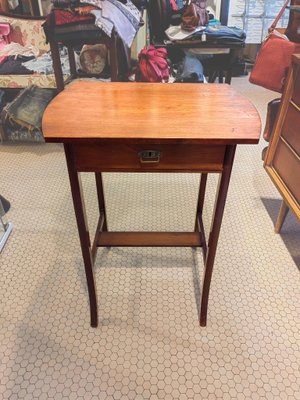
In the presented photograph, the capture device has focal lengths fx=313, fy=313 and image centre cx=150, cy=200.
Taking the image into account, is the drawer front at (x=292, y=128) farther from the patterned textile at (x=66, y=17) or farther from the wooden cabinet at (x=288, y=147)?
the patterned textile at (x=66, y=17)

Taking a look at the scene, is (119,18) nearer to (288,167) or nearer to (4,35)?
(4,35)

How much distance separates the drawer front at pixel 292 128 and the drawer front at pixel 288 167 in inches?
1.5

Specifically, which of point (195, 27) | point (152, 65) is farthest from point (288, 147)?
point (195, 27)

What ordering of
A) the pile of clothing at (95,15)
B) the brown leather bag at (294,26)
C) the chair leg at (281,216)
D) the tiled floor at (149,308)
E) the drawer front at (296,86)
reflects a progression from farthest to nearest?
the pile of clothing at (95,15) → the brown leather bag at (294,26) → the chair leg at (281,216) → the drawer front at (296,86) → the tiled floor at (149,308)

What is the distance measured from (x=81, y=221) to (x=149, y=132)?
36cm

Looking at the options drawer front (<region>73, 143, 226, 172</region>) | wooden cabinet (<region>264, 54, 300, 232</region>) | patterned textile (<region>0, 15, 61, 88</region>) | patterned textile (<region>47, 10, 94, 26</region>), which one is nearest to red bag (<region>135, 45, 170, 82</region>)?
patterned textile (<region>47, 10, 94, 26</region>)

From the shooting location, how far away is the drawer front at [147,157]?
839 mm

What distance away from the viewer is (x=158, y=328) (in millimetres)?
1209

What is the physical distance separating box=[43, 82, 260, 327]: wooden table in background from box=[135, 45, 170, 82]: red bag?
1483mm

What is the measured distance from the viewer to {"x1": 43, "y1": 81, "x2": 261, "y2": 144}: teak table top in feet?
2.59

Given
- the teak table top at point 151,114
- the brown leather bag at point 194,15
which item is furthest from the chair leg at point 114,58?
the teak table top at point 151,114

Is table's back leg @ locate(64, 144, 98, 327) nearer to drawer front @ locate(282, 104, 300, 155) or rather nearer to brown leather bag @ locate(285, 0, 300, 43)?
drawer front @ locate(282, 104, 300, 155)

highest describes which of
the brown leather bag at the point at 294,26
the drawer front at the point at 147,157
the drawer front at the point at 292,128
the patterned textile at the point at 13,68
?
the brown leather bag at the point at 294,26

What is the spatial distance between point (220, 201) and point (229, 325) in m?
0.57
